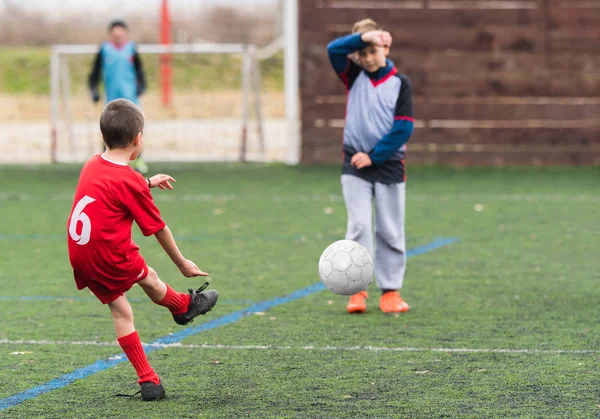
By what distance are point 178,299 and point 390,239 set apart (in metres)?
2.15

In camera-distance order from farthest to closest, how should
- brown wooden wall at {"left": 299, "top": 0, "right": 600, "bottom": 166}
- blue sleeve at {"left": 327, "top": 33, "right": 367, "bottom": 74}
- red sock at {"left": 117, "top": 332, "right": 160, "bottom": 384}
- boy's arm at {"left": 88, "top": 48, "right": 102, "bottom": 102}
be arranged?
brown wooden wall at {"left": 299, "top": 0, "right": 600, "bottom": 166}
boy's arm at {"left": 88, "top": 48, "right": 102, "bottom": 102}
blue sleeve at {"left": 327, "top": 33, "right": 367, "bottom": 74}
red sock at {"left": 117, "top": 332, "right": 160, "bottom": 384}

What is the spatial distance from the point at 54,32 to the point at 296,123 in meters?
22.1

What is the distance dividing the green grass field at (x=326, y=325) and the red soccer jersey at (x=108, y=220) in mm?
542

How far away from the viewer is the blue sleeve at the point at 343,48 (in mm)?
6412

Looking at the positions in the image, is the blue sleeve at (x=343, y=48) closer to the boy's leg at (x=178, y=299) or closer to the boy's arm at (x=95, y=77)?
the boy's leg at (x=178, y=299)

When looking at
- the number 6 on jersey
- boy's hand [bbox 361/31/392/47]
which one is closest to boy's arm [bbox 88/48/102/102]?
boy's hand [bbox 361/31/392/47]

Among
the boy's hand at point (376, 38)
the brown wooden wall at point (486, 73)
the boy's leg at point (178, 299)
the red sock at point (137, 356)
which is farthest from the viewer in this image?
the brown wooden wall at point (486, 73)

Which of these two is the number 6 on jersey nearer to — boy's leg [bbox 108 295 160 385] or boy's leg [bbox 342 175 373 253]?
boy's leg [bbox 108 295 160 385]

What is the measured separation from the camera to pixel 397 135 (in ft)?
21.4

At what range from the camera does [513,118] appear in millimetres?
15695

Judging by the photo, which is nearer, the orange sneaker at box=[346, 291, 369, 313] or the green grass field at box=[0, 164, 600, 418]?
the green grass field at box=[0, 164, 600, 418]

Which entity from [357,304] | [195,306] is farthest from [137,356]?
[357,304]

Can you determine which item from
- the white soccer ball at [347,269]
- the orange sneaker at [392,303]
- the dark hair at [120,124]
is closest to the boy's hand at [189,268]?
the dark hair at [120,124]

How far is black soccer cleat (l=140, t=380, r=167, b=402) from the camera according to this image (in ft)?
15.1
